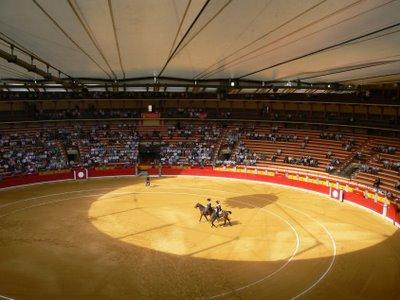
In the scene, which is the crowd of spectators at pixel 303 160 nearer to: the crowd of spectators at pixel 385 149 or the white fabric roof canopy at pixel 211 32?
the crowd of spectators at pixel 385 149

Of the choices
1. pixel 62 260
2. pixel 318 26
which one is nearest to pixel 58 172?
pixel 62 260

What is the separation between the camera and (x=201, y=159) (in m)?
44.9

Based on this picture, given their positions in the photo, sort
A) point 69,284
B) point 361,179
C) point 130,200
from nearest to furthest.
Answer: point 69,284 → point 130,200 → point 361,179

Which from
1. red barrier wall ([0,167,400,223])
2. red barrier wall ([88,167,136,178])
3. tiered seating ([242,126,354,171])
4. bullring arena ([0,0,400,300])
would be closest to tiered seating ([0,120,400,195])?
tiered seating ([242,126,354,171])

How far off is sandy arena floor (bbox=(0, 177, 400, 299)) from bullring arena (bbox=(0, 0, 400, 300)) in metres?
0.11

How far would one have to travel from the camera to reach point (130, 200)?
100 ft

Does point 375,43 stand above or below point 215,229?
above

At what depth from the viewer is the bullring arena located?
13766 mm

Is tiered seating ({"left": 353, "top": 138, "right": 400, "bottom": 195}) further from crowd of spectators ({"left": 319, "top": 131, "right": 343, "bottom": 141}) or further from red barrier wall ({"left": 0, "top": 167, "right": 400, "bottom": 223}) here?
crowd of spectators ({"left": 319, "top": 131, "right": 343, "bottom": 141})

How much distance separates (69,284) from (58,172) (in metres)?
24.7

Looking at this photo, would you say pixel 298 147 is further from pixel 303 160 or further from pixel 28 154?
pixel 28 154

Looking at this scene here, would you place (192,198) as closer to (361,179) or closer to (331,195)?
(331,195)

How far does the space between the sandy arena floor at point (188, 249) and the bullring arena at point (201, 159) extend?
0.11m

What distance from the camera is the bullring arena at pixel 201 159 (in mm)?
13766
